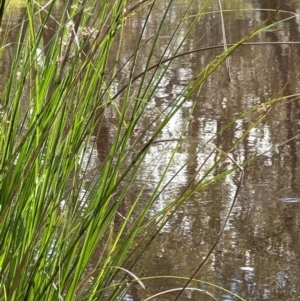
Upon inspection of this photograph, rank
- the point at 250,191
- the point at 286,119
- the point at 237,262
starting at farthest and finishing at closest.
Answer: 1. the point at 286,119
2. the point at 250,191
3. the point at 237,262

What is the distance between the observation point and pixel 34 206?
112 cm

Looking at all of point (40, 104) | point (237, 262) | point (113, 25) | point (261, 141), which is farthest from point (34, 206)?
point (261, 141)

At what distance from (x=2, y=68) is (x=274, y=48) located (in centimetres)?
165

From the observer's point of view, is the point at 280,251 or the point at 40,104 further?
the point at 280,251

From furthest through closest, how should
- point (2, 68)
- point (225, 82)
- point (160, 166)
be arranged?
point (2, 68)
point (225, 82)
point (160, 166)

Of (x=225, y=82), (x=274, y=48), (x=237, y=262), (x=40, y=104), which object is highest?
(x=274, y=48)

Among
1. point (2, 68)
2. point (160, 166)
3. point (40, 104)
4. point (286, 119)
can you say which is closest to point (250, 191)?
point (160, 166)

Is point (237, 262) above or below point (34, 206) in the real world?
below

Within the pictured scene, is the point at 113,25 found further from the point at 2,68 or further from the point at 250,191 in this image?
the point at 2,68

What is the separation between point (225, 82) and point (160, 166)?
4.46ft

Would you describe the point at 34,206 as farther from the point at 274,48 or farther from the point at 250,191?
the point at 274,48

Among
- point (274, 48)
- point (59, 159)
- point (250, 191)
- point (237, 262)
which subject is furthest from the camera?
point (274, 48)

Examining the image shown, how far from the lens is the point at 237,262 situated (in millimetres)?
2104

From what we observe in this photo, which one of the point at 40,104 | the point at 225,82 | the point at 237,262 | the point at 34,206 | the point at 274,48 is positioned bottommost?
the point at 237,262
